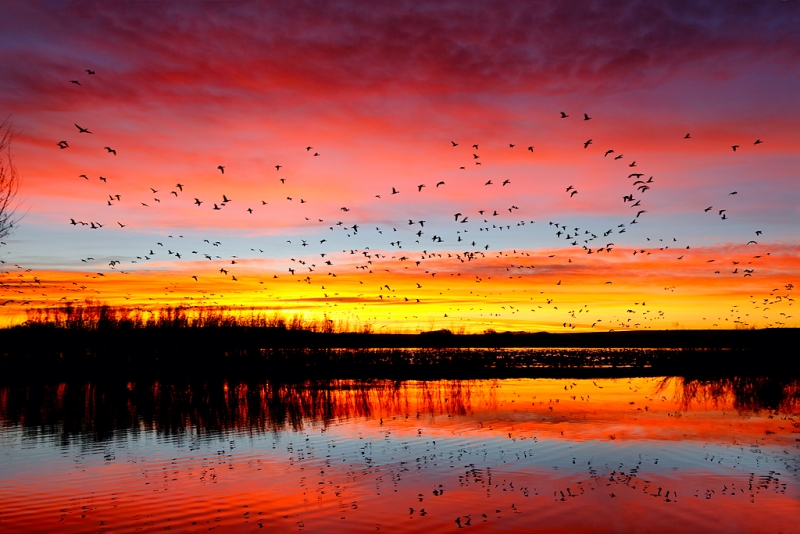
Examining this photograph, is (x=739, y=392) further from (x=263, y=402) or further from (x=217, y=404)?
(x=217, y=404)

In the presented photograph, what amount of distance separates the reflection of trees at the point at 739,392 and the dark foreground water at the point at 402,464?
377 mm

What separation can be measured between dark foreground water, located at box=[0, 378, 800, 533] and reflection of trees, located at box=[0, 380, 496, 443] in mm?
183

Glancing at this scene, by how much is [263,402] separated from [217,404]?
2.42 m

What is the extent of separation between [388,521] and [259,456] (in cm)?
833

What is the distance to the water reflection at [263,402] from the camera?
28656 millimetres

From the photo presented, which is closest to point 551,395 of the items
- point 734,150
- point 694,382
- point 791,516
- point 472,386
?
point 472,386

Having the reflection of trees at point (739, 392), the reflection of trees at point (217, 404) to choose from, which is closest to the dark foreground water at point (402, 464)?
the reflection of trees at point (217, 404)

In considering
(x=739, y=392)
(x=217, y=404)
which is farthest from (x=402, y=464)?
(x=739, y=392)

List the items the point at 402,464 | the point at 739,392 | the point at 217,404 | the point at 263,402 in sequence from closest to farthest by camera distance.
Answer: the point at 402,464 < the point at 217,404 < the point at 263,402 < the point at 739,392

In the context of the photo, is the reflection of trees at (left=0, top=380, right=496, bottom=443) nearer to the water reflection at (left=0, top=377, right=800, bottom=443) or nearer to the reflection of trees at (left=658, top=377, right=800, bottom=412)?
the water reflection at (left=0, top=377, right=800, bottom=443)

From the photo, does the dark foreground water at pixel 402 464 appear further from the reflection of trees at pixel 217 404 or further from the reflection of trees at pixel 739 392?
the reflection of trees at pixel 739 392

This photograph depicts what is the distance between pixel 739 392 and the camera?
39125 mm

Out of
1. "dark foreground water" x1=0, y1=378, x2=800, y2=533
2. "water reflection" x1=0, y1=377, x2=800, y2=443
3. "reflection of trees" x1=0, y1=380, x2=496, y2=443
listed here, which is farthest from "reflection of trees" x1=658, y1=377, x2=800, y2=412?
"reflection of trees" x1=0, y1=380, x2=496, y2=443

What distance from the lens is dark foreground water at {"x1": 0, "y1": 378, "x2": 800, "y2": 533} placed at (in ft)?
48.9
